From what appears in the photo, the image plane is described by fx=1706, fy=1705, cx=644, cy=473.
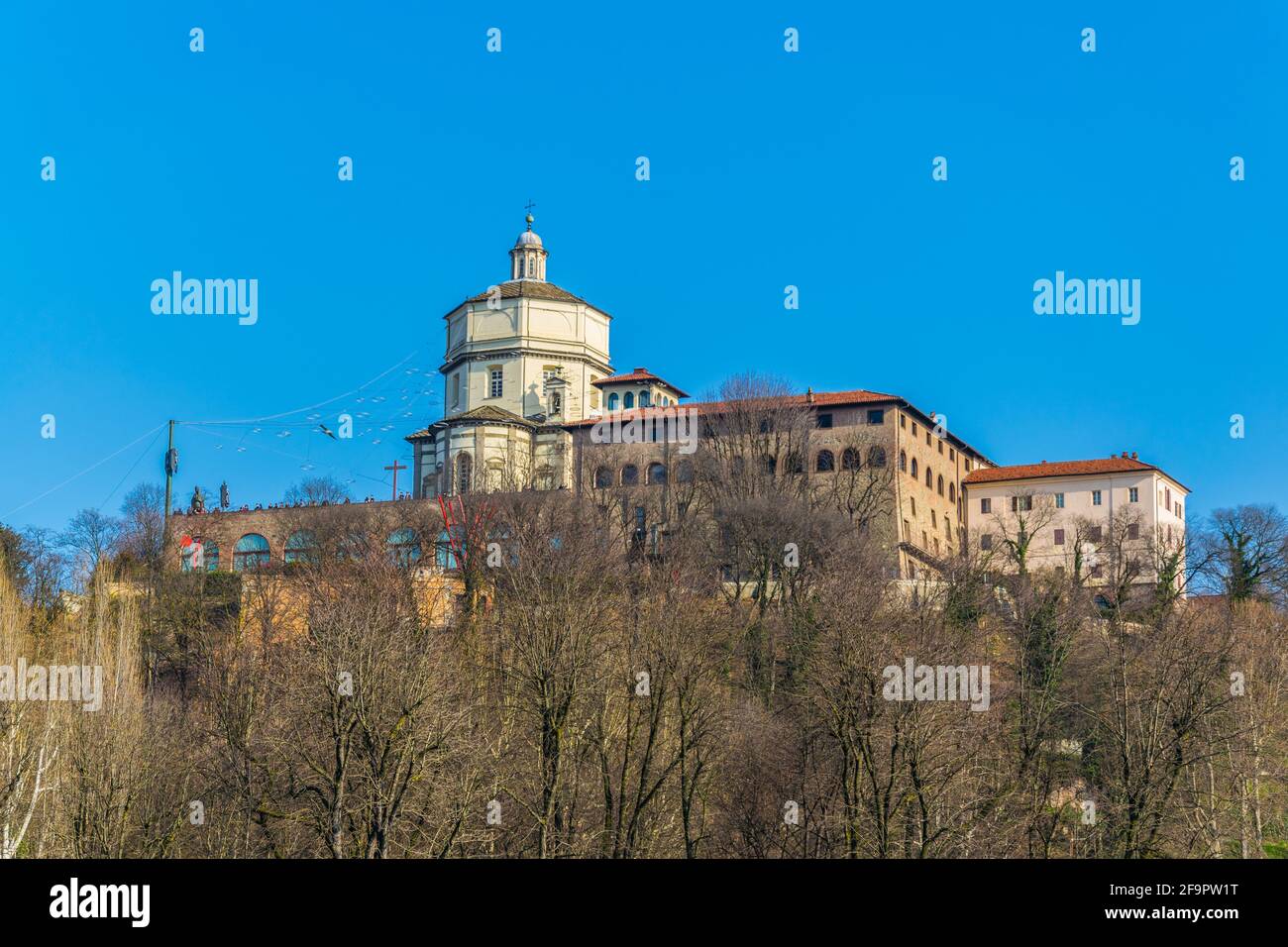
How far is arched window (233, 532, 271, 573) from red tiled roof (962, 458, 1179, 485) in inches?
1535

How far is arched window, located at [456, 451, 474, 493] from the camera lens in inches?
3446

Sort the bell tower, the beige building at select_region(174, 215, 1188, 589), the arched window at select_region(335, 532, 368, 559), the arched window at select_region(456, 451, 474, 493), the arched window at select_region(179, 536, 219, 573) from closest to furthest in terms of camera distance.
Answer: the arched window at select_region(335, 532, 368, 559), the arched window at select_region(179, 536, 219, 573), the beige building at select_region(174, 215, 1188, 589), the arched window at select_region(456, 451, 474, 493), the bell tower

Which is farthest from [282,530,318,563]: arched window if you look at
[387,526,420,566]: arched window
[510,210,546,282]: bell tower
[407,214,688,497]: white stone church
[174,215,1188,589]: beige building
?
[510,210,546,282]: bell tower

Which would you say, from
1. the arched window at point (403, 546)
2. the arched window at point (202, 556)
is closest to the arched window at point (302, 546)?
the arched window at point (403, 546)

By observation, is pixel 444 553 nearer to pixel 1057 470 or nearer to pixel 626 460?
pixel 626 460

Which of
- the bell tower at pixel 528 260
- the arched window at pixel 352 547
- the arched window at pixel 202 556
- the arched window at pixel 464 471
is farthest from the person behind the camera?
the bell tower at pixel 528 260

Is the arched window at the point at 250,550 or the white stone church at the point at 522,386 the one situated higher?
the white stone church at the point at 522,386

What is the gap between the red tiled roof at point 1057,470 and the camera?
308ft

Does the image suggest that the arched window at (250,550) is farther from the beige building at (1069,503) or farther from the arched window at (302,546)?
the beige building at (1069,503)

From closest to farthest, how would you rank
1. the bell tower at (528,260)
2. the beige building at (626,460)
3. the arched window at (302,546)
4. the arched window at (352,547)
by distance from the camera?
the arched window at (352,547)
the arched window at (302,546)
the beige building at (626,460)
the bell tower at (528,260)

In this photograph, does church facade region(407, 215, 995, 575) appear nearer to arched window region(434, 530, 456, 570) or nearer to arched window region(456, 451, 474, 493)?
arched window region(456, 451, 474, 493)

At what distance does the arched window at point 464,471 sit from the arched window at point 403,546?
33.7 ft

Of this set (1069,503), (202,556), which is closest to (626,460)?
(202,556)
